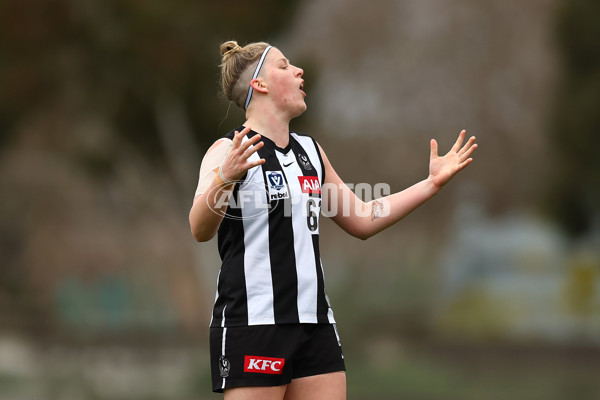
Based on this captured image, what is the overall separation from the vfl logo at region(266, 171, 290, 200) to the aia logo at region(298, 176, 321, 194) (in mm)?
89

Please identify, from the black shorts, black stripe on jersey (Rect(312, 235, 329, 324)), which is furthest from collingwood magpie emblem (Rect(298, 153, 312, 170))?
the black shorts

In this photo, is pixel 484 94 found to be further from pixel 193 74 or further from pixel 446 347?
pixel 193 74

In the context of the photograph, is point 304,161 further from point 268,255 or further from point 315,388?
point 315,388

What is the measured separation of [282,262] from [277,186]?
292 millimetres

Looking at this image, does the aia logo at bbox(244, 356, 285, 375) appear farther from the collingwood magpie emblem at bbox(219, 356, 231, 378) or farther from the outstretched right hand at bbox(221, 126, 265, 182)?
the outstretched right hand at bbox(221, 126, 265, 182)

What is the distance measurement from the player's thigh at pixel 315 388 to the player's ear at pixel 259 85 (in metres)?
1.16

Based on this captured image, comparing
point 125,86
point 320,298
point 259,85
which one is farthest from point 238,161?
point 125,86

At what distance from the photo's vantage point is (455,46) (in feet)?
80.4

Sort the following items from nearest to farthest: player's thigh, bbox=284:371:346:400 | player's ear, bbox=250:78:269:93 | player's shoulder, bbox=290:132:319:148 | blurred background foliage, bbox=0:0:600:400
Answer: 1. player's thigh, bbox=284:371:346:400
2. player's ear, bbox=250:78:269:93
3. player's shoulder, bbox=290:132:319:148
4. blurred background foliage, bbox=0:0:600:400

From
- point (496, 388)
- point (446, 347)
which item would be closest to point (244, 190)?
point (496, 388)

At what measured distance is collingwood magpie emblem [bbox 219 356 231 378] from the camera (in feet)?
11.0

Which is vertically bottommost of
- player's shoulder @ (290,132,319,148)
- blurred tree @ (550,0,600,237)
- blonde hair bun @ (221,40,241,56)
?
player's shoulder @ (290,132,319,148)

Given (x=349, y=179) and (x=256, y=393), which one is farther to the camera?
(x=349, y=179)

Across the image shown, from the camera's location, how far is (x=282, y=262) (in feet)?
11.2
